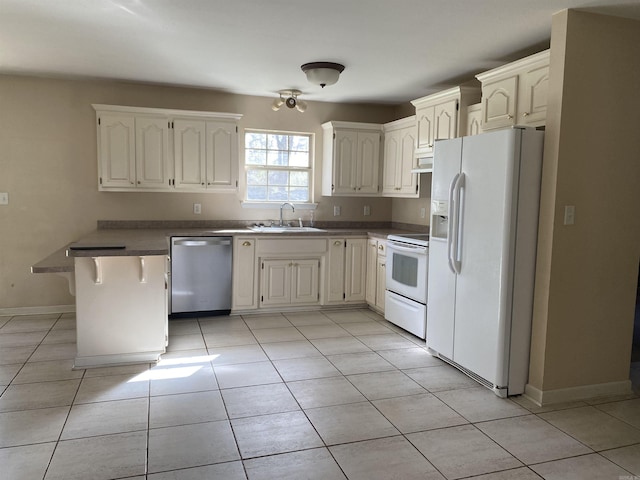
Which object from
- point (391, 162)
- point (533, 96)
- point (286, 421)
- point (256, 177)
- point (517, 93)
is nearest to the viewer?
point (286, 421)

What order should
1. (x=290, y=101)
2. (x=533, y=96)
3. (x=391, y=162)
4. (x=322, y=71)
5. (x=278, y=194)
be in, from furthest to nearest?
(x=278, y=194), (x=391, y=162), (x=290, y=101), (x=322, y=71), (x=533, y=96)

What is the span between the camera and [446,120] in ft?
13.9

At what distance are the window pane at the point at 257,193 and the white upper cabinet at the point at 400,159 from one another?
1.36 metres

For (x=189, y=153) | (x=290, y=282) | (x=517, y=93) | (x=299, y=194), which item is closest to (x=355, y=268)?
(x=290, y=282)

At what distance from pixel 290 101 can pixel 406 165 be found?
136cm

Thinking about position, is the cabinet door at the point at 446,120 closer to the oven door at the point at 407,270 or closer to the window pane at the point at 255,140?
the oven door at the point at 407,270

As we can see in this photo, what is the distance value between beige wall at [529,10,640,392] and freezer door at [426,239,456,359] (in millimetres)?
598

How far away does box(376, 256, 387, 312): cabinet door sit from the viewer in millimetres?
4840

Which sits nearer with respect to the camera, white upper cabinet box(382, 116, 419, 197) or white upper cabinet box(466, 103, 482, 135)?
white upper cabinet box(466, 103, 482, 135)

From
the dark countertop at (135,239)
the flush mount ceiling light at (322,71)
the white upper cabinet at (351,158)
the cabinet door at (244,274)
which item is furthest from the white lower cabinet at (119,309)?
the white upper cabinet at (351,158)

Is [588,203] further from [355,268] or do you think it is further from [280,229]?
[280,229]

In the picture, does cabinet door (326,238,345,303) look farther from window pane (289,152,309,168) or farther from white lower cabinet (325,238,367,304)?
window pane (289,152,309,168)

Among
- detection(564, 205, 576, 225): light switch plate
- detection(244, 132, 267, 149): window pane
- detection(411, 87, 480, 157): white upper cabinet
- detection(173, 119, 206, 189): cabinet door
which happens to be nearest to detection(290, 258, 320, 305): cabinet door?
detection(173, 119, 206, 189): cabinet door

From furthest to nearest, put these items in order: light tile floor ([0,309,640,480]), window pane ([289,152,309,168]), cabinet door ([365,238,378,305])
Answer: window pane ([289,152,309,168]) → cabinet door ([365,238,378,305]) → light tile floor ([0,309,640,480])
